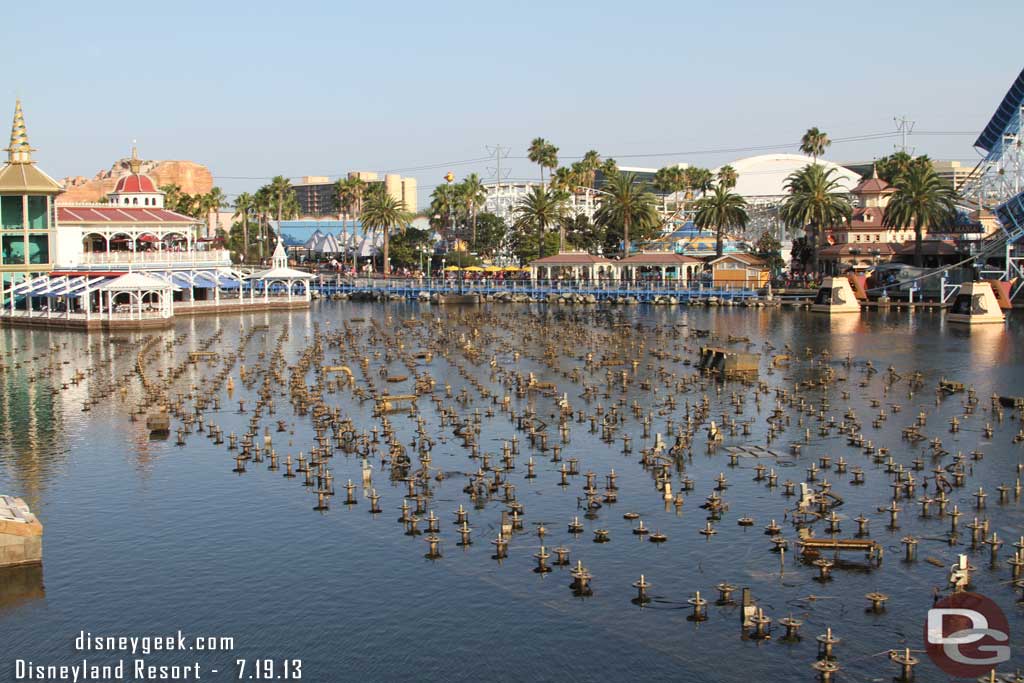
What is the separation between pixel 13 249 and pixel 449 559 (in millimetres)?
94623

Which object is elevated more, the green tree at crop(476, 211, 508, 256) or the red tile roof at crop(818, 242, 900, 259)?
the green tree at crop(476, 211, 508, 256)

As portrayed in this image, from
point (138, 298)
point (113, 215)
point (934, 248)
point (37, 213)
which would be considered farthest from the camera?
point (934, 248)

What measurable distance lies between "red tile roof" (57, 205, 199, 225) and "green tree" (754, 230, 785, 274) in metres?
76.0

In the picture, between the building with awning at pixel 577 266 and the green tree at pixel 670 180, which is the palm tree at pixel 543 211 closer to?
the building with awning at pixel 577 266

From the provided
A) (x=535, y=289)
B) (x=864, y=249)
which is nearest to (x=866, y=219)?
(x=864, y=249)

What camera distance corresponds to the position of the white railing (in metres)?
117

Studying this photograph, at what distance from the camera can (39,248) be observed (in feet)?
379

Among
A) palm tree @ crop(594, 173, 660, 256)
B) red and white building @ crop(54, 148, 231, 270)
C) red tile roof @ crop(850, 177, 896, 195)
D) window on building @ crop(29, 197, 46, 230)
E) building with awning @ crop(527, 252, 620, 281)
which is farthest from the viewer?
palm tree @ crop(594, 173, 660, 256)

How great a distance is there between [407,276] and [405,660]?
5454 inches

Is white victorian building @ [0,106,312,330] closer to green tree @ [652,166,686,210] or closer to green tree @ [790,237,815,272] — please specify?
green tree @ [790,237,815,272]

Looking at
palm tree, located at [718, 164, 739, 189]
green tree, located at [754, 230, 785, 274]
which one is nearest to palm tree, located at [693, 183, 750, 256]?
green tree, located at [754, 230, 785, 274]

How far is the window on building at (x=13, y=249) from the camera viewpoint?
113500 millimetres

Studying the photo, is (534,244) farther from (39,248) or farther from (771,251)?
(39,248)

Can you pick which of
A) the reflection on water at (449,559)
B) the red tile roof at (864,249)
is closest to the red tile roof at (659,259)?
the red tile roof at (864,249)
